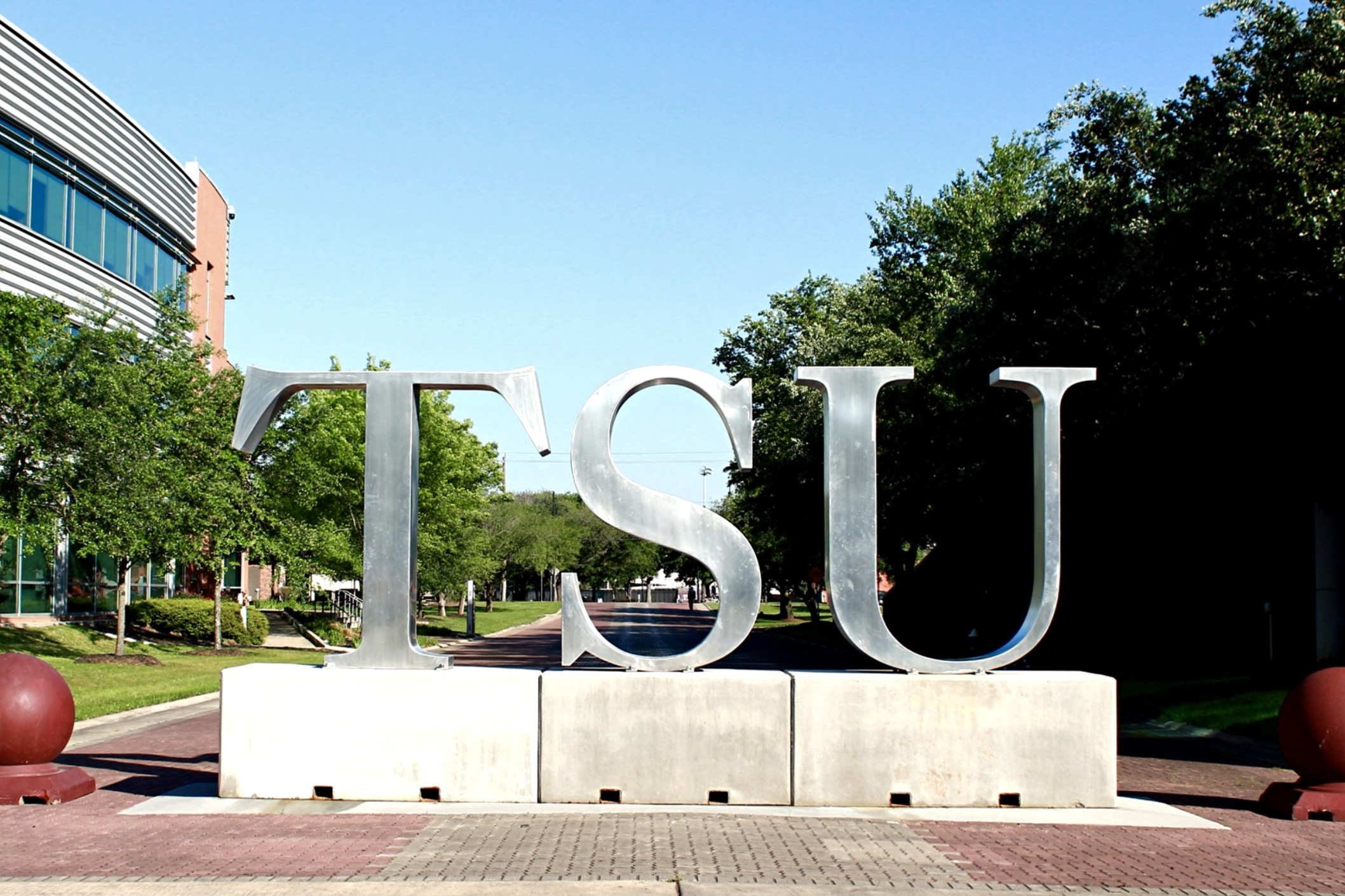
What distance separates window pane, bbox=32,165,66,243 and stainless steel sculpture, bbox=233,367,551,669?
2341 centimetres

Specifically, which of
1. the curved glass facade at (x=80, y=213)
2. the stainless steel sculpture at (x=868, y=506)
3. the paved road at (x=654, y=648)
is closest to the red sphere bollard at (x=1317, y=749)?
the stainless steel sculpture at (x=868, y=506)

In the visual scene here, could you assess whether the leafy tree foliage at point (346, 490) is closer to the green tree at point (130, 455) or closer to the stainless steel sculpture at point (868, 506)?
the green tree at point (130, 455)

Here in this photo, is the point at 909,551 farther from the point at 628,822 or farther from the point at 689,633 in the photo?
the point at 628,822

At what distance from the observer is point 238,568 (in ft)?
155

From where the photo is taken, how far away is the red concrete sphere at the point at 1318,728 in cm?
1021

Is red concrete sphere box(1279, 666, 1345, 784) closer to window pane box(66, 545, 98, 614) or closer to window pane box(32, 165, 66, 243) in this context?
window pane box(32, 165, 66, 243)

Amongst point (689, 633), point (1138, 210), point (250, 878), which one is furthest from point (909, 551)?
point (250, 878)

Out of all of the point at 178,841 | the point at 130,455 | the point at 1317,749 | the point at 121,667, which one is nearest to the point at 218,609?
the point at 121,667

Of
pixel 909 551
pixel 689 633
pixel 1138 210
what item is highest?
pixel 1138 210

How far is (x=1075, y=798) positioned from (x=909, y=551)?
3256 cm

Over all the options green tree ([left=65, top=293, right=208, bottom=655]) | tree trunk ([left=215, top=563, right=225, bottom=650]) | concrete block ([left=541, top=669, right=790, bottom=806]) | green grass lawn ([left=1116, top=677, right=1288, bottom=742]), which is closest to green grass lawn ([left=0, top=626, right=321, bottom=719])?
tree trunk ([left=215, top=563, right=225, bottom=650])

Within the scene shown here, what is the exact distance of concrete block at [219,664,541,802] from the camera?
10422 millimetres

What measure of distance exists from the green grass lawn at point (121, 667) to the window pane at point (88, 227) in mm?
9711

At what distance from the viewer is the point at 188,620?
34.6 metres
